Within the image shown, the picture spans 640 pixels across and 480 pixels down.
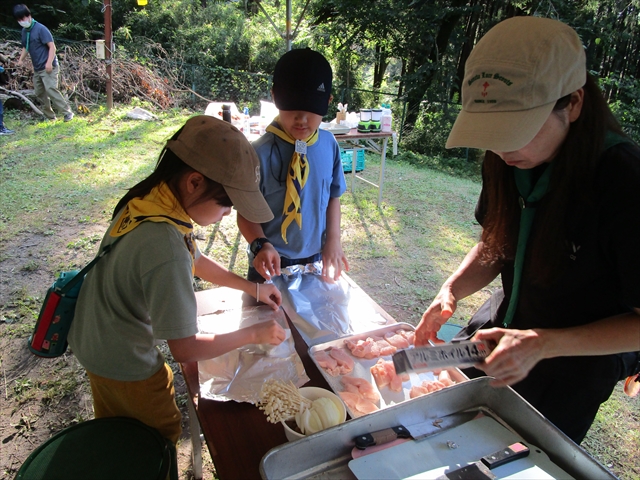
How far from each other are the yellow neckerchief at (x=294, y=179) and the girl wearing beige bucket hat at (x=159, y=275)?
643mm

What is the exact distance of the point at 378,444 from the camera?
1.05 m

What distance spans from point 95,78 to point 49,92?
1.85 m

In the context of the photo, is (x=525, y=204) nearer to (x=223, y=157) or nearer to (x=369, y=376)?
(x=369, y=376)

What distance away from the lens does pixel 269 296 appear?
173 cm

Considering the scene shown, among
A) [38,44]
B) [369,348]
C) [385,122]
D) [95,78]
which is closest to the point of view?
[369,348]

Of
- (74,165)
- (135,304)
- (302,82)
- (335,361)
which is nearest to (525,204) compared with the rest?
(335,361)

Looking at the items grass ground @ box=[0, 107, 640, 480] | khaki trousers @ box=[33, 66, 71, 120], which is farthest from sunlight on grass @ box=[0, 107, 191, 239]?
khaki trousers @ box=[33, 66, 71, 120]

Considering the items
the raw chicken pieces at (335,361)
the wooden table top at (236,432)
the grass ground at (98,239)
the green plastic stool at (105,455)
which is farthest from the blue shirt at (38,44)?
the raw chicken pieces at (335,361)

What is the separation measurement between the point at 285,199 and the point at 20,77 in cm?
1112

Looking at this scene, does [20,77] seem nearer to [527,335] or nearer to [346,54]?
[346,54]

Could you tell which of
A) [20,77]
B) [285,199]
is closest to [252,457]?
[285,199]

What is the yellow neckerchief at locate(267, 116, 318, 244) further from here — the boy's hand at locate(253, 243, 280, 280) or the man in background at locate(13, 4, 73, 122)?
the man in background at locate(13, 4, 73, 122)

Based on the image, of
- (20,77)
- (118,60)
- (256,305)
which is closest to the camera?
(256,305)

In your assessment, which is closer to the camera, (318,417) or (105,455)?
(318,417)
